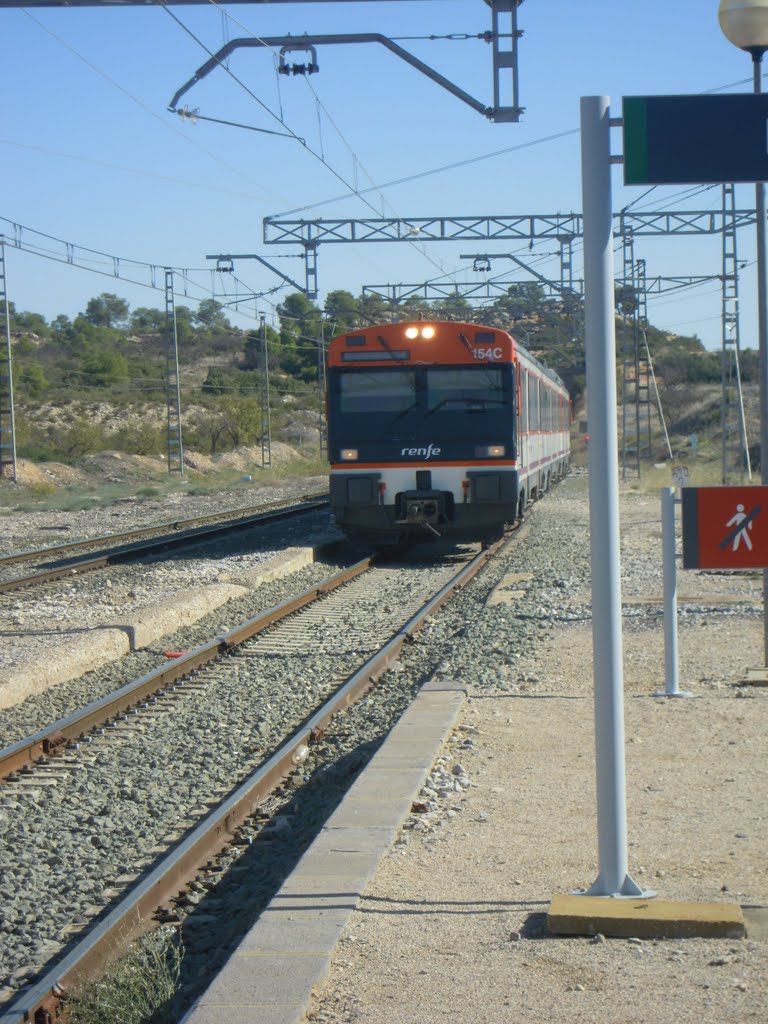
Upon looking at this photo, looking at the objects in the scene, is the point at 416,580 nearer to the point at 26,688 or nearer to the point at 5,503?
the point at 26,688

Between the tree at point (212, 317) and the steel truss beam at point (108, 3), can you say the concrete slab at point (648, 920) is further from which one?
the tree at point (212, 317)

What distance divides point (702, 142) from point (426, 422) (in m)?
13.0

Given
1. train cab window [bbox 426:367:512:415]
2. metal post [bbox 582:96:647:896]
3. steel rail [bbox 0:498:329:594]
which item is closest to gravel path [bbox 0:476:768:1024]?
metal post [bbox 582:96:647:896]

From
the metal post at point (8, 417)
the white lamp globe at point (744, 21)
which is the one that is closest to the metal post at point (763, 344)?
the white lamp globe at point (744, 21)

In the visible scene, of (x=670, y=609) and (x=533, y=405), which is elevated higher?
(x=533, y=405)

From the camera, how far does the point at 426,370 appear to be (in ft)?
56.5

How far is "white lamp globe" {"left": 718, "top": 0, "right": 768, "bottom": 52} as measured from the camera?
22.3ft

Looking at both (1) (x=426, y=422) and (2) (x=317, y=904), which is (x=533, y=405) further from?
(2) (x=317, y=904)

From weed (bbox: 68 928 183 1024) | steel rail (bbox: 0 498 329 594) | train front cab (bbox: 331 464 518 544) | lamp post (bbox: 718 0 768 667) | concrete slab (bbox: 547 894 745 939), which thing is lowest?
weed (bbox: 68 928 183 1024)

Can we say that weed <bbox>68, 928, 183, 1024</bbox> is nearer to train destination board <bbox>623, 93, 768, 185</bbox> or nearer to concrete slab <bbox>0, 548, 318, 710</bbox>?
train destination board <bbox>623, 93, 768, 185</bbox>

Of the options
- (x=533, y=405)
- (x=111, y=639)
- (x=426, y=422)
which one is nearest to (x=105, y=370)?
(x=533, y=405)

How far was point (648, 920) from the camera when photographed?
4.08 meters

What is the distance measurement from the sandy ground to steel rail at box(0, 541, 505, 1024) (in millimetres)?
933

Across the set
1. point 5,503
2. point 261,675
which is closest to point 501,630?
point 261,675
